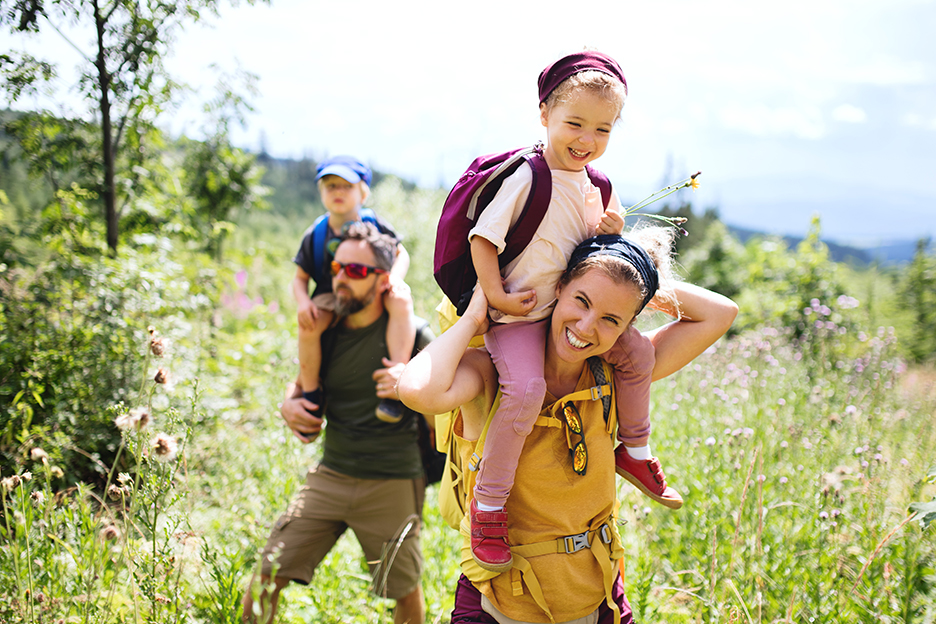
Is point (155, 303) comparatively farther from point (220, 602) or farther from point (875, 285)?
point (875, 285)

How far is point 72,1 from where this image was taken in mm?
2723

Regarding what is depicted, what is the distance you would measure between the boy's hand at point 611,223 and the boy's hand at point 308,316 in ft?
5.45

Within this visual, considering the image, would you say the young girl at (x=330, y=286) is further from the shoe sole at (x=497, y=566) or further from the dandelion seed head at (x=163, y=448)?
the shoe sole at (x=497, y=566)

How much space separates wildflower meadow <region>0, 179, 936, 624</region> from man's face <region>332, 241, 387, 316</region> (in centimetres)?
84

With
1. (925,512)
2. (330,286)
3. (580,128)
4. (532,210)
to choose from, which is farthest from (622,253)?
Result: (330,286)

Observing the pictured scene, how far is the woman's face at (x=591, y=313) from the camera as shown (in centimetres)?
152

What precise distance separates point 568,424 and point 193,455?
283 cm

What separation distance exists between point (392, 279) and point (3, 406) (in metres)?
1.99

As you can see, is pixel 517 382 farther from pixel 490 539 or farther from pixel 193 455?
pixel 193 455

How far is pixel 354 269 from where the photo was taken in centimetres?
273

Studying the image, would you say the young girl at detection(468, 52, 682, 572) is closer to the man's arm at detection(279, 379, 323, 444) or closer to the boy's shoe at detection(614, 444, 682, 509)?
the boy's shoe at detection(614, 444, 682, 509)

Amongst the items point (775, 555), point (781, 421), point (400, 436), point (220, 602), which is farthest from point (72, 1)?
point (781, 421)

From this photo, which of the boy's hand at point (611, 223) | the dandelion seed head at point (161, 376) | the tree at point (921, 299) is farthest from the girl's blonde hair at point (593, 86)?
the tree at point (921, 299)

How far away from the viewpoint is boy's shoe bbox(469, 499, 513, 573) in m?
1.54
